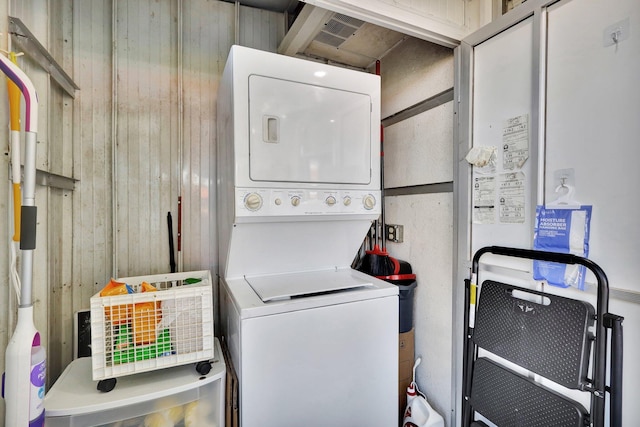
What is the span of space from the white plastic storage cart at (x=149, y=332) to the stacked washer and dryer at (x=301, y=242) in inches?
7.0

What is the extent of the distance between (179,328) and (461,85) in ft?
6.63

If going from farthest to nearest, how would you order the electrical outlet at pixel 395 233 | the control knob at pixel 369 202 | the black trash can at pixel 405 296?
the electrical outlet at pixel 395 233 → the black trash can at pixel 405 296 → the control knob at pixel 369 202

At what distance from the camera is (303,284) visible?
5.45 ft

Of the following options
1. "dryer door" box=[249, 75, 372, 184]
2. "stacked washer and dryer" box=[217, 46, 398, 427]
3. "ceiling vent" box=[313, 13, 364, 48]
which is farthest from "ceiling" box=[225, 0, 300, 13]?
"dryer door" box=[249, 75, 372, 184]

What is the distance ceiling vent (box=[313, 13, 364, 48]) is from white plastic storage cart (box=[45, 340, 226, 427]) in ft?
7.12

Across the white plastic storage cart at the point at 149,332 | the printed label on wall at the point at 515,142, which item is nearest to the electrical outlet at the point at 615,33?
the printed label on wall at the point at 515,142

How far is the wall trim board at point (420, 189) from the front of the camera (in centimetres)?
191

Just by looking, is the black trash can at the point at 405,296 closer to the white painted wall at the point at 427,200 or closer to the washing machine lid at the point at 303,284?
the white painted wall at the point at 427,200

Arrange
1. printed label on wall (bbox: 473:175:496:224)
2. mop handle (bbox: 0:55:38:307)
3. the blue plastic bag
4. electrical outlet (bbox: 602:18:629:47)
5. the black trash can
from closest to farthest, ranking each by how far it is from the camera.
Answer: mop handle (bbox: 0:55:38:307), electrical outlet (bbox: 602:18:629:47), the blue plastic bag, printed label on wall (bbox: 473:175:496:224), the black trash can

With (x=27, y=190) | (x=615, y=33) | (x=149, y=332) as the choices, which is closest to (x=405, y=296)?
(x=149, y=332)

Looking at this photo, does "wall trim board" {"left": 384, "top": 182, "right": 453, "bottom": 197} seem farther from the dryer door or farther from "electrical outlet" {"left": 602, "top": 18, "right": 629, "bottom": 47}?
"electrical outlet" {"left": 602, "top": 18, "right": 629, "bottom": 47}

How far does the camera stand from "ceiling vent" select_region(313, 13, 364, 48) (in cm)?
194

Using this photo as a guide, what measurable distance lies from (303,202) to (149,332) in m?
0.94

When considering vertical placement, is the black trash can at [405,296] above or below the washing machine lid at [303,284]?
below
